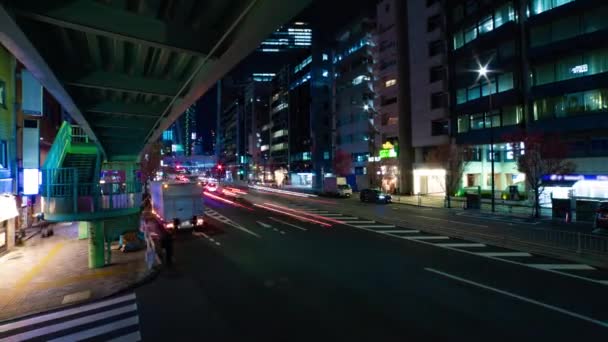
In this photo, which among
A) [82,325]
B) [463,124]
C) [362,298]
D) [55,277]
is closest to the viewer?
[82,325]

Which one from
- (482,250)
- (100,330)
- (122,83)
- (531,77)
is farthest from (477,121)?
(100,330)

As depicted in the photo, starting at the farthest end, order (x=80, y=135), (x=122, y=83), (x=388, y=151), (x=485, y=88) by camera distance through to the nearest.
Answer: (x=388, y=151)
(x=485, y=88)
(x=80, y=135)
(x=122, y=83)

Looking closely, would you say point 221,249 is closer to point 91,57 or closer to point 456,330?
point 91,57

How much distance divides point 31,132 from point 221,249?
1596cm

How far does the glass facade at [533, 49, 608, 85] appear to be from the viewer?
28547 millimetres

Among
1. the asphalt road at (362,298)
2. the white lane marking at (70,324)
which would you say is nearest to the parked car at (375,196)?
the asphalt road at (362,298)

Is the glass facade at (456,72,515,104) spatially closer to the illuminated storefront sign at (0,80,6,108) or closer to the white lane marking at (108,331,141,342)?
the white lane marking at (108,331,141,342)

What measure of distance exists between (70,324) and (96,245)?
5.68 meters

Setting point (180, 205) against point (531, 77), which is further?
point (531, 77)

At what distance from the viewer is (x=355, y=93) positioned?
6069 centimetres

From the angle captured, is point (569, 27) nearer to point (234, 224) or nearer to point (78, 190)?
point (234, 224)

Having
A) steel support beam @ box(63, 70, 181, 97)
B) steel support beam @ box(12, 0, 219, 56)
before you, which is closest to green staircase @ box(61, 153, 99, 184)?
steel support beam @ box(63, 70, 181, 97)

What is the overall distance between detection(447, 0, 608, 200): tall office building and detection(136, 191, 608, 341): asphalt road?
2098 cm

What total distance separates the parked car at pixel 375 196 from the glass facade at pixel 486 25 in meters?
21.5
